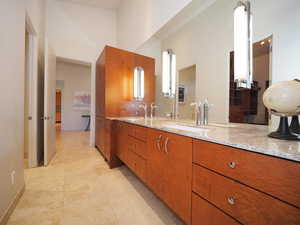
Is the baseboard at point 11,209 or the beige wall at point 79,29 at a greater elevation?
the beige wall at point 79,29

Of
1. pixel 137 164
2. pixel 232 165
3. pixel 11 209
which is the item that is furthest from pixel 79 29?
pixel 232 165

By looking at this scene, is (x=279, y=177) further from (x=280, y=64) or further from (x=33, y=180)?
(x=33, y=180)

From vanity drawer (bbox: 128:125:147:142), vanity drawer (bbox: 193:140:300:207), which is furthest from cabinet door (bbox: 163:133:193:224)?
vanity drawer (bbox: 128:125:147:142)

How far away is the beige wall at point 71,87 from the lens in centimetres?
668

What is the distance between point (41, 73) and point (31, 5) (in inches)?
44.2

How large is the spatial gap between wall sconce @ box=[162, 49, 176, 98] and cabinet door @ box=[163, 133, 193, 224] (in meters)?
1.10

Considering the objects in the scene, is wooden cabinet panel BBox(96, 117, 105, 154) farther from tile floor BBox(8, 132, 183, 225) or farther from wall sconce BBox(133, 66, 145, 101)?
wall sconce BBox(133, 66, 145, 101)

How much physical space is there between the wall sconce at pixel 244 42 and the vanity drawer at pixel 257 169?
0.72 meters

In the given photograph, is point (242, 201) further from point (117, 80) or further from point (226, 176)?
point (117, 80)

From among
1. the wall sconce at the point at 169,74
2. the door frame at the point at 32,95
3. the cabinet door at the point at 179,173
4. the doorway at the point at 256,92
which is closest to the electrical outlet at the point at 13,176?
the door frame at the point at 32,95

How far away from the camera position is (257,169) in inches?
25.0

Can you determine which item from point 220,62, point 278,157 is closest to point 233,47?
point 220,62

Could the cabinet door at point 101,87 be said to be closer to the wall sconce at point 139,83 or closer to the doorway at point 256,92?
the wall sconce at point 139,83

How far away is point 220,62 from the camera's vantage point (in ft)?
4.98
